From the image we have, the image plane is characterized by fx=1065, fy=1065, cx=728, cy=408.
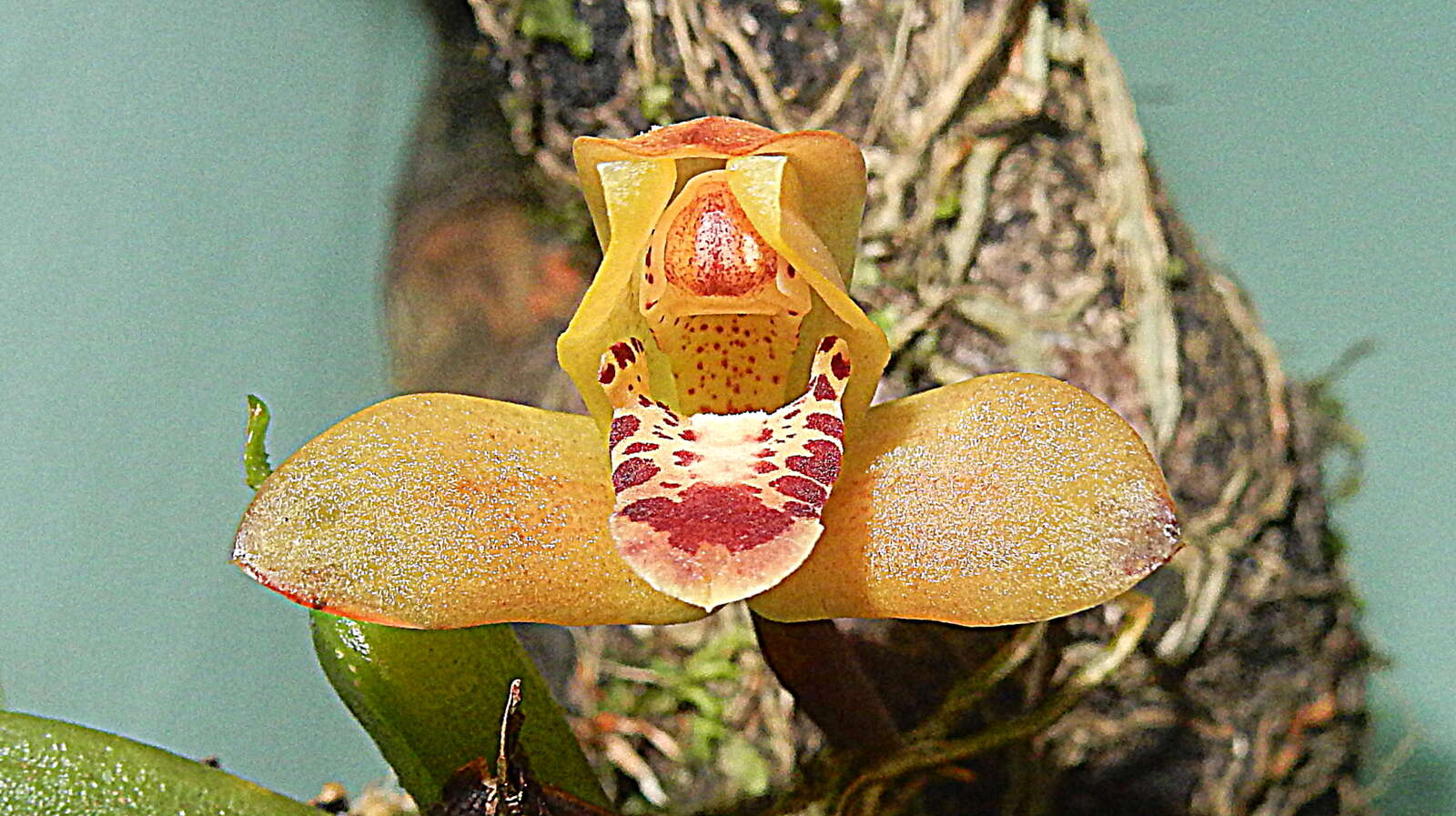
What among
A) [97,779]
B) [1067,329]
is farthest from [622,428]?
[1067,329]

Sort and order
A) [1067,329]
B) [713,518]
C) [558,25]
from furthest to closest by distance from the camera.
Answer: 1. [558,25]
2. [1067,329]
3. [713,518]

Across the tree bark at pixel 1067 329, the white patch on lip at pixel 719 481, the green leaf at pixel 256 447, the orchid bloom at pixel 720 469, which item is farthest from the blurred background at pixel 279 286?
the white patch on lip at pixel 719 481

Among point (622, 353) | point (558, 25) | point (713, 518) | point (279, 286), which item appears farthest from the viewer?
point (279, 286)

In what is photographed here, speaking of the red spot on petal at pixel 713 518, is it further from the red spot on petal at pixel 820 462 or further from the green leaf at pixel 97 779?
the green leaf at pixel 97 779

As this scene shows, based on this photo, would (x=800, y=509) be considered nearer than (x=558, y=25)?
Yes

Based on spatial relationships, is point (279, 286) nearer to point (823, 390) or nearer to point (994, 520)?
point (823, 390)

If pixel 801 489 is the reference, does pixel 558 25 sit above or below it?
above
